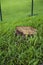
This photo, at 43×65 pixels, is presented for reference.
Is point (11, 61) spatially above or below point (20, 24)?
below

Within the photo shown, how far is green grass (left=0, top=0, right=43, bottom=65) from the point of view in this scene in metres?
3.84

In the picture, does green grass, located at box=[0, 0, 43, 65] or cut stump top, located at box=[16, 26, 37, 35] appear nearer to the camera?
green grass, located at box=[0, 0, 43, 65]

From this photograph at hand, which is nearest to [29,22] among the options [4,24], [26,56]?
[4,24]

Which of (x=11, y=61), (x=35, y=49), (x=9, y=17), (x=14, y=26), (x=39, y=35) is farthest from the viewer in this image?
(x=9, y=17)

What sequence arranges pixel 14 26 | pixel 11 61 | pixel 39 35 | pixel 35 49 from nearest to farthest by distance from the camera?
pixel 11 61
pixel 35 49
pixel 39 35
pixel 14 26

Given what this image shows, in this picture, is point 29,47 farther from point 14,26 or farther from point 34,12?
point 34,12

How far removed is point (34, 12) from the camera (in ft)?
17.7

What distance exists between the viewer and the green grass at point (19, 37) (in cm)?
384

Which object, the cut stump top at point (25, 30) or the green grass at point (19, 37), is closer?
the green grass at point (19, 37)

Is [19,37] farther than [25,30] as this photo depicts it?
No

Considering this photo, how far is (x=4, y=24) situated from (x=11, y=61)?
123 cm

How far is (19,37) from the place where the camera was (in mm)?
4363

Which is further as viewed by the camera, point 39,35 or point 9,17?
point 9,17

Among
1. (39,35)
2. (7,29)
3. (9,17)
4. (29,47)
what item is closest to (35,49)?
(29,47)
